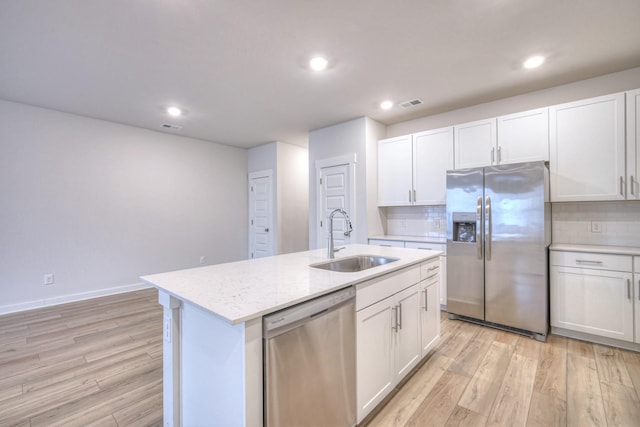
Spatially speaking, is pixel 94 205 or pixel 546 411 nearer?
pixel 546 411

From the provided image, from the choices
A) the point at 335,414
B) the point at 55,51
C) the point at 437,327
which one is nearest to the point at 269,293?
the point at 335,414

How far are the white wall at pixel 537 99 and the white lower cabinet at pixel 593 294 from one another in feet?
5.70

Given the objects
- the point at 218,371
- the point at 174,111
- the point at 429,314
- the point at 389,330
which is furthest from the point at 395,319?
the point at 174,111

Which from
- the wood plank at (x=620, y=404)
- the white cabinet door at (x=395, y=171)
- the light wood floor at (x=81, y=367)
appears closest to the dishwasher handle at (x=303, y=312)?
the light wood floor at (x=81, y=367)

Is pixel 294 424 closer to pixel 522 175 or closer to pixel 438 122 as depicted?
pixel 522 175

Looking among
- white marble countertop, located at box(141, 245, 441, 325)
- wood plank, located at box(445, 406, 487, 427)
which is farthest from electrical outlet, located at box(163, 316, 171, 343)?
wood plank, located at box(445, 406, 487, 427)

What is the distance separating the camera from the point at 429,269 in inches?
93.0

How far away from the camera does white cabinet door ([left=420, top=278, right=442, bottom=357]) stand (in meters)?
2.25

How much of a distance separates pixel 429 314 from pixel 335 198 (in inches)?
97.0

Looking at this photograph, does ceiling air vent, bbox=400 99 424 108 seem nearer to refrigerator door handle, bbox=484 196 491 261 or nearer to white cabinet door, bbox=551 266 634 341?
refrigerator door handle, bbox=484 196 491 261

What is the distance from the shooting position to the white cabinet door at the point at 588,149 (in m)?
2.60

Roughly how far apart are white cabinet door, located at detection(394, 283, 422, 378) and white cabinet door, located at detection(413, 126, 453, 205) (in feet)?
6.25

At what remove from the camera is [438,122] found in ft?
13.2

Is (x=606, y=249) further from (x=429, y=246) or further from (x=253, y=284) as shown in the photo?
(x=253, y=284)
